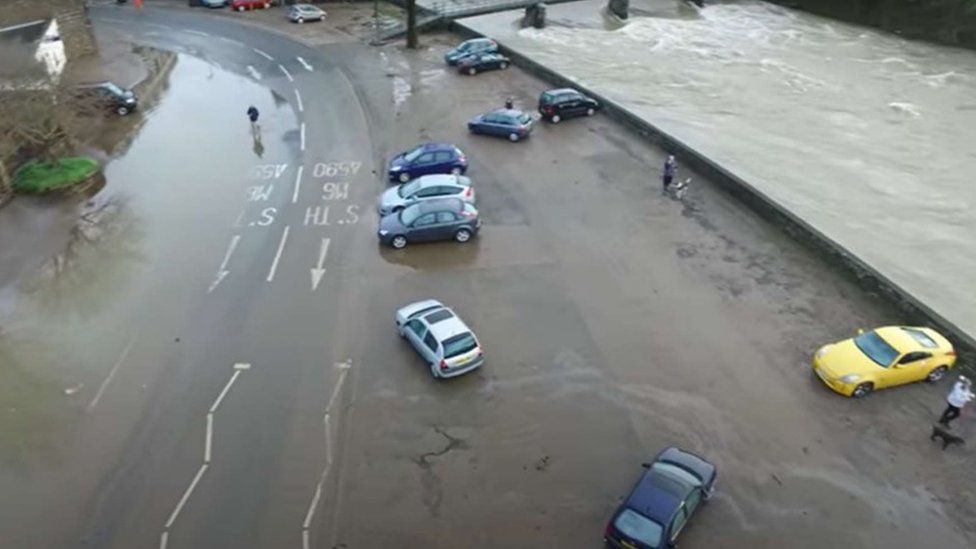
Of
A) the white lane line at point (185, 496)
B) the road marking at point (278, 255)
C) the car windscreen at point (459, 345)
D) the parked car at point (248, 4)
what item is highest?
the parked car at point (248, 4)

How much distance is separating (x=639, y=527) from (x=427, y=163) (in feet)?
63.2

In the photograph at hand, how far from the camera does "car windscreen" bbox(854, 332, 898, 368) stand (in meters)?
19.3

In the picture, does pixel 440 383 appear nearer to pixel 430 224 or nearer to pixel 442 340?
pixel 442 340

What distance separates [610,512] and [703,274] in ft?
35.1

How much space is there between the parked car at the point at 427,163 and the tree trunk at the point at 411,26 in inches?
798

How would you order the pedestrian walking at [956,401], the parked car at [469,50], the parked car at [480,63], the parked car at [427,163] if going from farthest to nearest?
the parked car at [469,50]
the parked car at [480,63]
the parked car at [427,163]
the pedestrian walking at [956,401]

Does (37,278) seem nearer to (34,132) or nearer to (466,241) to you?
(34,132)

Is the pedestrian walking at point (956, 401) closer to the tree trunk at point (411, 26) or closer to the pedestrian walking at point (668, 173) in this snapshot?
the pedestrian walking at point (668, 173)

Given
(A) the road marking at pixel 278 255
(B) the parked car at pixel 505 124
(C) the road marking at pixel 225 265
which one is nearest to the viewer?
(C) the road marking at pixel 225 265

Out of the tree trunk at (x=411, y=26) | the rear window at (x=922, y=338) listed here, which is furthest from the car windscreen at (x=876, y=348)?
the tree trunk at (x=411, y=26)

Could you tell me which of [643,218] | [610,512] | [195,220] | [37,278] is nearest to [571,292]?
[643,218]

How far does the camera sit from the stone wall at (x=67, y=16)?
42.1 m

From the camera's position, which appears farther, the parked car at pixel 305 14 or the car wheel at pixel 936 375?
the parked car at pixel 305 14

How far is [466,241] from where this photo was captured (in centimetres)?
2627
